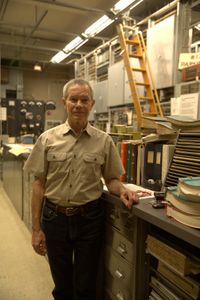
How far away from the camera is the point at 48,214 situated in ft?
5.04

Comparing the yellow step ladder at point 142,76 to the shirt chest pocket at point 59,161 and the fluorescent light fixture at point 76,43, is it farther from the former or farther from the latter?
the shirt chest pocket at point 59,161

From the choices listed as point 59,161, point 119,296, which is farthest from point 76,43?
point 119,296

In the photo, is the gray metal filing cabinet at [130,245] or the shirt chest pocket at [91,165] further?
the shirt chest pocket at [91,165]

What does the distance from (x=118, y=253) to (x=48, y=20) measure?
578 centimetres

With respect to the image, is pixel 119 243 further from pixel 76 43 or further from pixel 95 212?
pixel 76 43

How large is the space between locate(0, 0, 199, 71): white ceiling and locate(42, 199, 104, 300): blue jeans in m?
3.54

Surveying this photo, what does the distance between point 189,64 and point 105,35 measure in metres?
4.38

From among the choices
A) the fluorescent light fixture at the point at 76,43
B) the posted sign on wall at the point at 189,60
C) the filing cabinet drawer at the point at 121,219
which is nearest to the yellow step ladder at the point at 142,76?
the posted sign on wall at the point at 189,60

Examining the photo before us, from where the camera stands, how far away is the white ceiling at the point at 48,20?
455cm

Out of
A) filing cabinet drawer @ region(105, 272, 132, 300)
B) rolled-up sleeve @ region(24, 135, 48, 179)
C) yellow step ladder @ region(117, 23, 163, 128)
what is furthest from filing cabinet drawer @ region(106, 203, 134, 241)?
yellow step ladder @ region(117, 23, 163, 128)

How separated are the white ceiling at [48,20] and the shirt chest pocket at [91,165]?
3.32 metres

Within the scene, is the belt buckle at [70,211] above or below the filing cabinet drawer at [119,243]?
above

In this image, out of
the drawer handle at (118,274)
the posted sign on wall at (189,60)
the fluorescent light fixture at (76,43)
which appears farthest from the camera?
the fluorescent light fixture at (76,43)

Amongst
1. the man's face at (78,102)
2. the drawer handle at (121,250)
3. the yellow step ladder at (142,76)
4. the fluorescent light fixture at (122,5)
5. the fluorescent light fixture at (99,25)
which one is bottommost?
the drawer handle at (121,250)
